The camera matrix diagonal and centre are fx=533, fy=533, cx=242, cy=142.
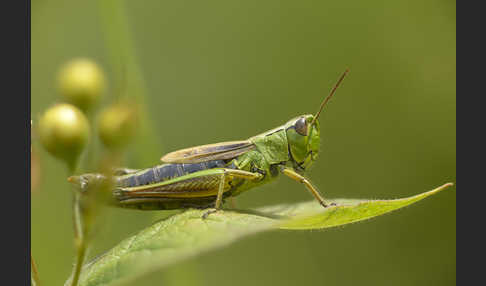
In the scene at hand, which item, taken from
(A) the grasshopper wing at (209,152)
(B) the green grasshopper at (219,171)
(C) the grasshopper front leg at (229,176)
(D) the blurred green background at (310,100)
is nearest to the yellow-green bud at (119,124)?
(B) the green grasshopper at (219,171)

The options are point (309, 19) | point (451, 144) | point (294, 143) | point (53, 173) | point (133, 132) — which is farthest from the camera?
point (309, 19)

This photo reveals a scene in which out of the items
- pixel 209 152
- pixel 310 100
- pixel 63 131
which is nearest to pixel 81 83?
pixel 63 131

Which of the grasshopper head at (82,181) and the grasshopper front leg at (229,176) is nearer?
the grasshopper head at (82,181)

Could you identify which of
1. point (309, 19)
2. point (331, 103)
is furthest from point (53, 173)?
point (309, 19)

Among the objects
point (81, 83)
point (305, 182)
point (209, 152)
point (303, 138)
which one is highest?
point (81, 83)

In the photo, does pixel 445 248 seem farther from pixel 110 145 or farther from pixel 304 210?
pixel 110 145

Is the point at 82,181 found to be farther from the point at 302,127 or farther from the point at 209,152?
the point at 302,127

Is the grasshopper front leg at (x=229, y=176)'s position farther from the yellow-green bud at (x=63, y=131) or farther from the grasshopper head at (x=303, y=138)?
the yellow-green bud at (x=63, y=131)
